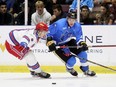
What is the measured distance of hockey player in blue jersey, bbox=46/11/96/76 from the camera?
739 cm

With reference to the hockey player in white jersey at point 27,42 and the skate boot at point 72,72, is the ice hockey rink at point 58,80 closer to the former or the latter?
the skate boot at point 72,72

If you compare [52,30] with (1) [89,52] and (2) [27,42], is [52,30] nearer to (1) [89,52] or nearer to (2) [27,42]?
(2) [27,42]

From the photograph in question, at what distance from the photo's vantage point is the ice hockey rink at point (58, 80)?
6723 mm

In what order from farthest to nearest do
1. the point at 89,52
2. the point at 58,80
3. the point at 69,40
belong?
1. the point at 89,52
2. the point at 69,40
3. the point at 58,80

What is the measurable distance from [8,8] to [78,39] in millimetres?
2261

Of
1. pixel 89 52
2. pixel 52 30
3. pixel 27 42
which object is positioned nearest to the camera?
pixel 27 42

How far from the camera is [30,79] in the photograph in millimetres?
7344

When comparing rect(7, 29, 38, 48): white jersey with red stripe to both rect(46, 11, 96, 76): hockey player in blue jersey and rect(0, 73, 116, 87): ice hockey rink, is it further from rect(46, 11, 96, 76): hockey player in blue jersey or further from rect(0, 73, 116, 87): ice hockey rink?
rect(0, 73, 116, 87): ice hockey rink

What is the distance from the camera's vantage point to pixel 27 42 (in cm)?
705

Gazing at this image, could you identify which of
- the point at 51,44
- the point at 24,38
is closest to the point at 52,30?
the point at 51,44

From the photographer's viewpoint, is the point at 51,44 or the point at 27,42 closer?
the point at 27,42

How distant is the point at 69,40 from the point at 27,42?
77 centimetres

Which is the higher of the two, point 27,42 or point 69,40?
point 27,42

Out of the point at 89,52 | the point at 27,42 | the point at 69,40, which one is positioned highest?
the point at 27,42
